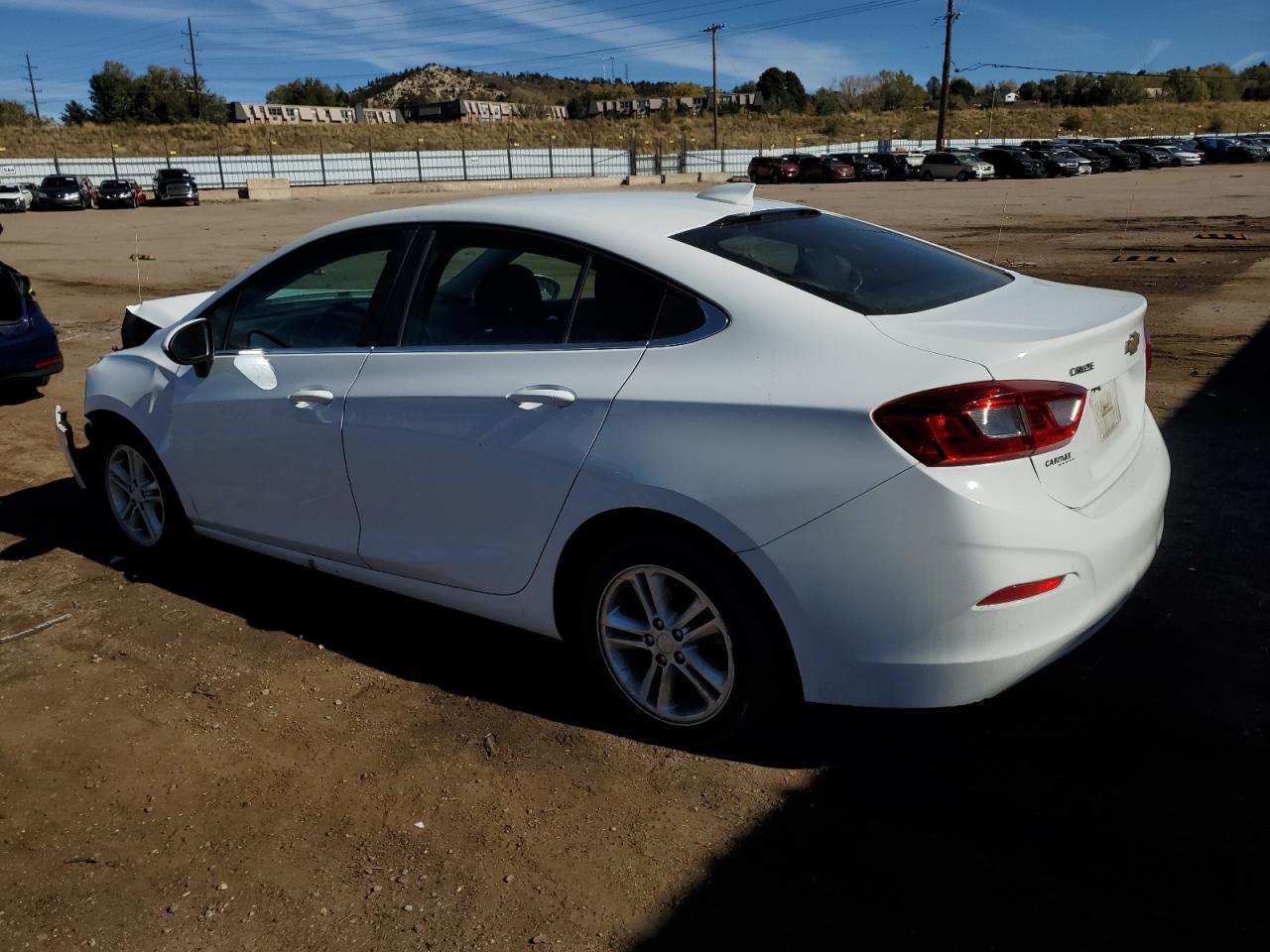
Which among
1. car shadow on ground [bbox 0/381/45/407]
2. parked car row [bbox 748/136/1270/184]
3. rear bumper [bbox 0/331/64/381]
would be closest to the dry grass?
parked car row [bbox 748/136/1270/184]

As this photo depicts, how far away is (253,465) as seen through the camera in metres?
4.06

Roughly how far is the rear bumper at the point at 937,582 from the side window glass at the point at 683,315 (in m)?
0.68

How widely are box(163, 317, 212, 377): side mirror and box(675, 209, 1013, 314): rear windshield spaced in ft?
6.83

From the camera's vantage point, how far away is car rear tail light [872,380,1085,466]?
8.40ft

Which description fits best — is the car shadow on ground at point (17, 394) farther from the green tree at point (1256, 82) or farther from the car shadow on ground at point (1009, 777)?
the green tree at point (1256, 82)

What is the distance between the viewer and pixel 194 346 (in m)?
4.16

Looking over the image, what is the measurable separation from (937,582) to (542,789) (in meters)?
1.30

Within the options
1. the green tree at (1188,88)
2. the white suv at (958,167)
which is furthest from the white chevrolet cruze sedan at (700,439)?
the green tree at (1188,88)

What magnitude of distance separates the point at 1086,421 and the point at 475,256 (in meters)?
2.05

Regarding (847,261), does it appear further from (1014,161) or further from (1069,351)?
(1014,161)

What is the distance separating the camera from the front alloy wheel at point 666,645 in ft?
9.88

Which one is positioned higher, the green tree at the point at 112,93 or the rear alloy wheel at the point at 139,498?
the green tree at the point at 112,93

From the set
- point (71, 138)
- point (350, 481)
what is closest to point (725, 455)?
point (350, 481)

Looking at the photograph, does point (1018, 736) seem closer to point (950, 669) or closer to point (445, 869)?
point (950, 669)
